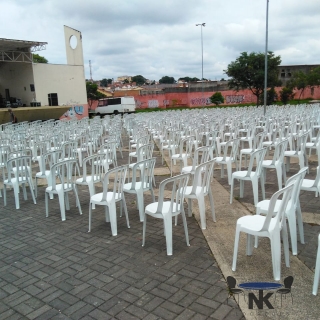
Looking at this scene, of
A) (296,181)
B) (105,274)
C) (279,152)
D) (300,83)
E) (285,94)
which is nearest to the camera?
(296,181)

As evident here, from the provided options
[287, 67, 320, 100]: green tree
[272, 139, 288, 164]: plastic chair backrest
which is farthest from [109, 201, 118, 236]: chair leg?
[287, 67, 320, 100]: green tree

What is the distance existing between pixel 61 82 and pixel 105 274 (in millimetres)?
27934

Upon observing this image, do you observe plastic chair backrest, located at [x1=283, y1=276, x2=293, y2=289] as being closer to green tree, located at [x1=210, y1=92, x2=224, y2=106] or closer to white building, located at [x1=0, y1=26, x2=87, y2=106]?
white building, located at [x1=0, y1=26, x2=87, y2=106]

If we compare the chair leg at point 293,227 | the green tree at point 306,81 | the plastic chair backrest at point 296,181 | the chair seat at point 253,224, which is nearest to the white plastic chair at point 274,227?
the chair seat at point 253,224

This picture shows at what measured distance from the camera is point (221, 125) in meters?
10.2

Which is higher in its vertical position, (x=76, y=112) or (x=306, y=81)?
(x=306, y=81)

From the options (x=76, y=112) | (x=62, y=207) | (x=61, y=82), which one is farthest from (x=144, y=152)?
(x=61, y=82)

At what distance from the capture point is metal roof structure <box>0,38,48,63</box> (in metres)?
24.6

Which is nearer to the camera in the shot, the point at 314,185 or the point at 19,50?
the point at 314,185

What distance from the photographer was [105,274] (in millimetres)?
3500

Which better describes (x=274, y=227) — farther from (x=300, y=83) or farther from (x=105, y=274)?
(x=300, y=83)

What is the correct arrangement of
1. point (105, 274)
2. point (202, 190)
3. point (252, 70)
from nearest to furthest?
point (105, 274), point (202, 190), point (252, 70)

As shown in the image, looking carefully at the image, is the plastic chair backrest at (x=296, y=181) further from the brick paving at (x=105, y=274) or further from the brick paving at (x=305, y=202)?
the brick paving at (x=105, y=274)

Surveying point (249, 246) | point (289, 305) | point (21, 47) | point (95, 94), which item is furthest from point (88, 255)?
point (95, 94)
